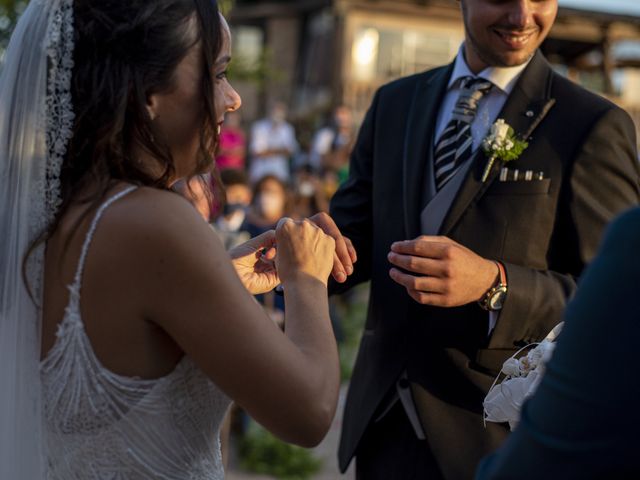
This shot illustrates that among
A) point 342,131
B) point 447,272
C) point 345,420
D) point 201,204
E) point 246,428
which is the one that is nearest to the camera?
point 447,272

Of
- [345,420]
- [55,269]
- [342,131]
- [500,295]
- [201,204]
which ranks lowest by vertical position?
[342,131]

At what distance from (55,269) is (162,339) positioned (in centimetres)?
30

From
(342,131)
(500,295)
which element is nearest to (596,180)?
(500,295)

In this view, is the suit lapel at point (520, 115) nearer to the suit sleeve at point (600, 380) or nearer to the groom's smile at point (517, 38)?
the groom's smile at point (517, 38)

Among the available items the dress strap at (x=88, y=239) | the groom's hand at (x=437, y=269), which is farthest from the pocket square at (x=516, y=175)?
the dress strap at (x=88, y=239)

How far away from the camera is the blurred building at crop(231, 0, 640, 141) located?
22.8 meters

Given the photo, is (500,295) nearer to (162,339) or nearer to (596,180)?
(596,180)

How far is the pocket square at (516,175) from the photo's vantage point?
2857 millimetres

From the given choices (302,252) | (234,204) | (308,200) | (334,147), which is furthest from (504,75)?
(334,147)

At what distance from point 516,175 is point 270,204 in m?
5.39

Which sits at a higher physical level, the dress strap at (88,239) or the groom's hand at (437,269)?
the dress strap at (88,239)

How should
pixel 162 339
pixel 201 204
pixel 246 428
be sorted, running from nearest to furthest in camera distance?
pixel 162 339 < pixel 201 204 < pixel 246 428

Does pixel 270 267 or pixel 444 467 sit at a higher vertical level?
pixel 270 267

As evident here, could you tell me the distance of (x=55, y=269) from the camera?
1979 millimetres
